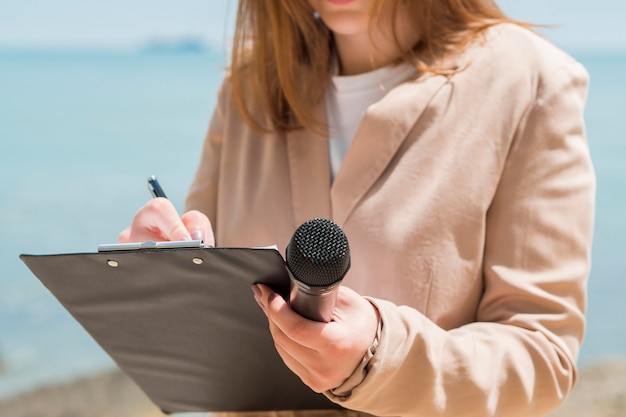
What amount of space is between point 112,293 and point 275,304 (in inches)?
10.1

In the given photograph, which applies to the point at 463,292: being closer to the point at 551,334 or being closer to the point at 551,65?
the point at 551,334

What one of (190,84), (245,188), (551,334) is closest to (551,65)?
(551,334)

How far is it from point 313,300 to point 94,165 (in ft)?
26.8

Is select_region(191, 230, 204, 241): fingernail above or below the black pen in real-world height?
below

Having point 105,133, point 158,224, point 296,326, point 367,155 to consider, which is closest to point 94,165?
point 105,133

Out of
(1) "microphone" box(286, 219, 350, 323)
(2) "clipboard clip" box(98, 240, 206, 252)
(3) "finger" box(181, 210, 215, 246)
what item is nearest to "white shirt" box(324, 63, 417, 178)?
(3) "finger" box(181, 210, 215, 246)

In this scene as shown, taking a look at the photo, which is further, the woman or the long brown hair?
the long brown hair

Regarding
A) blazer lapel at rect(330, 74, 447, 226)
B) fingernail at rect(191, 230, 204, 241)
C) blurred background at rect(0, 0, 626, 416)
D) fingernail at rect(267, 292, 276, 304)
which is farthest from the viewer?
blurred background at rect(0, 0, 626, 416)

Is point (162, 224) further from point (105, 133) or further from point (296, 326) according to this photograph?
point (105, 133)

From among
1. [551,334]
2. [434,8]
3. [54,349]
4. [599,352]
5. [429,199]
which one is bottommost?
[599,352]

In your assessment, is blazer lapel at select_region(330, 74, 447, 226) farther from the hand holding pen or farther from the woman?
the hand holding pen

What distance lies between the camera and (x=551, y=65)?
112 centimetres

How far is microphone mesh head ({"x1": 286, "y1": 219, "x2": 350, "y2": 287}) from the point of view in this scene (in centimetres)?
63

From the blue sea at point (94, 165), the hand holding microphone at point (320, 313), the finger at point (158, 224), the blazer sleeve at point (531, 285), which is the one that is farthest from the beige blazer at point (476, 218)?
the blue sea at point (94, 165)
